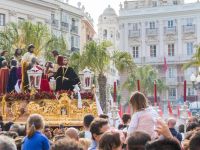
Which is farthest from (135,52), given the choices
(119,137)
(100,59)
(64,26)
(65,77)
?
(119,137)

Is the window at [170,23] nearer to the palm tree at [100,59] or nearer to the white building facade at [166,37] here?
the white building facade at [166,37]

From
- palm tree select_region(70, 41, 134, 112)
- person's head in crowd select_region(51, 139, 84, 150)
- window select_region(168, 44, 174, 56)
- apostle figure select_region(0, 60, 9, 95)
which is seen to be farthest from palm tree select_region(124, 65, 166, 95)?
person's head in crowd select_region(51, 139, 84, 150)

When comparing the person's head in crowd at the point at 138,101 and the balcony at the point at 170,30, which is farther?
the balcony at the point at 170,30

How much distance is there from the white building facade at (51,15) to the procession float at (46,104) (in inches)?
1388

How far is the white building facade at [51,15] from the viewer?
52.5 m

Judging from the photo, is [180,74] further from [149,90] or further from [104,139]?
[104,139]

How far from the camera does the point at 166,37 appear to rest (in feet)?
243

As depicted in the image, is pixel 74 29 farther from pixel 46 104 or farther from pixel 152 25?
pixel 46 104

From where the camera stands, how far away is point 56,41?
4653 cm

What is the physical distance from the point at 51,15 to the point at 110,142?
187 feet

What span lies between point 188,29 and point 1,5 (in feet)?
95.5

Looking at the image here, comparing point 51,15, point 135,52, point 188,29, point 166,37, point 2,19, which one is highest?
point 51,15

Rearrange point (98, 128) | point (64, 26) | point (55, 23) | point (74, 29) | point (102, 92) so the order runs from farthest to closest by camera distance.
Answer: point (74, 29), point (64, 26), point (55, 23), point (102, 92), point (98, 128)

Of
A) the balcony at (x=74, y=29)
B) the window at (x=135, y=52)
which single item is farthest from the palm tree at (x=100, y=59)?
the window at (x=135, y=52)
